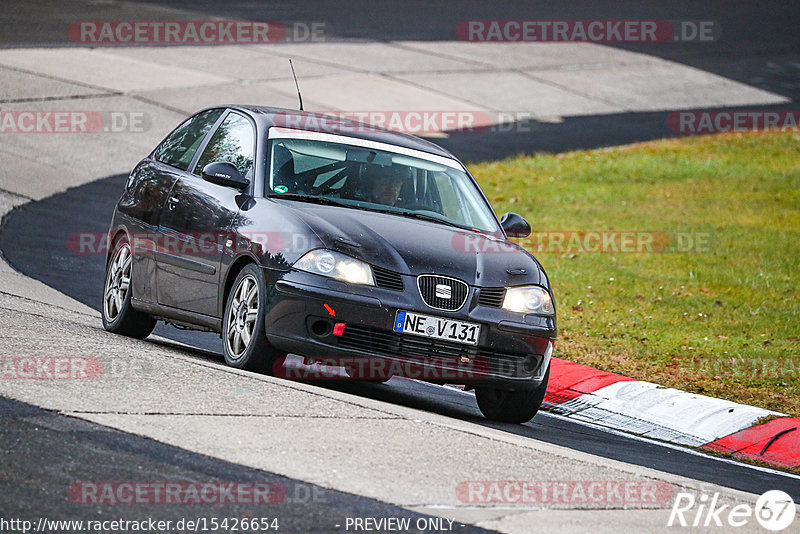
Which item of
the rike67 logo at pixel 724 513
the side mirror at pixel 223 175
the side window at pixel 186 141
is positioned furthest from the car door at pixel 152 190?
the rike67 logo at pixel 724 513

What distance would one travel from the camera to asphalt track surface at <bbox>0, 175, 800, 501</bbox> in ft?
27.2

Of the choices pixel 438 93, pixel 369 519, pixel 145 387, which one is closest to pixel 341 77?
pixel 438 93

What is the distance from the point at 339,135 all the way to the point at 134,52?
60.2 ft

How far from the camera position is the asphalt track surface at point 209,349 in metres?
8.28

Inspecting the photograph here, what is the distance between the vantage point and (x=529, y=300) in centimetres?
832

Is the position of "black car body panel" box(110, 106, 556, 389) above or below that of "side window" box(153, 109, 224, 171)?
below

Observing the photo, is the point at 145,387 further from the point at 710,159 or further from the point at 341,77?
the point at 341,77

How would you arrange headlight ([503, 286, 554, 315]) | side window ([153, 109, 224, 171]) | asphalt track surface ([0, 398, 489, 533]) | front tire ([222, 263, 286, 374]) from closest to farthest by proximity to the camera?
asphalt track surface ([0, 398, 489, 533])
front tire ([222, 263, 286, 374])
headlight ([503, 286, 554, 315])
side window ([153, 109, 224, 171])

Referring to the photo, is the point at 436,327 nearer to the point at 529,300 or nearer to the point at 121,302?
the point at 529,300

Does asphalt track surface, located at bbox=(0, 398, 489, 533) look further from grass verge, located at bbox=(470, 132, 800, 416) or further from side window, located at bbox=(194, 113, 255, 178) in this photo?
grass verge, located at bbox=(470, 132, 800, 416)

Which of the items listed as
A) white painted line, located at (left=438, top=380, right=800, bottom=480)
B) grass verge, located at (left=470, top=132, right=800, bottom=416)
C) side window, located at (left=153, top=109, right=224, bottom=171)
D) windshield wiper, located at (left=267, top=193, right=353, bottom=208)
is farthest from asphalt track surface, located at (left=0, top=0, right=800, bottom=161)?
windshield wiper, located at (left=267, top=193, right=353, bottom=208)

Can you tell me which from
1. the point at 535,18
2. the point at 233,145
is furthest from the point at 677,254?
the point at 535,18

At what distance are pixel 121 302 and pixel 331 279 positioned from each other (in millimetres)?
2540

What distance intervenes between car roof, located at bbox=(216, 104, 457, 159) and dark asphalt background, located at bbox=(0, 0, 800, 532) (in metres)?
1.68
